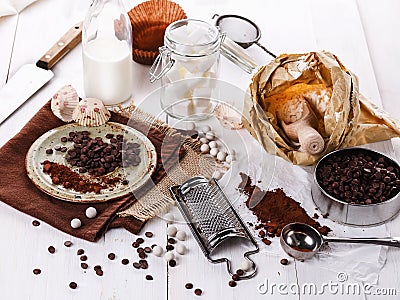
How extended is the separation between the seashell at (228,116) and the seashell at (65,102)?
371mm

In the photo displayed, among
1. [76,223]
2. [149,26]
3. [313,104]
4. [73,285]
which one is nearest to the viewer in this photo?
[73,285]

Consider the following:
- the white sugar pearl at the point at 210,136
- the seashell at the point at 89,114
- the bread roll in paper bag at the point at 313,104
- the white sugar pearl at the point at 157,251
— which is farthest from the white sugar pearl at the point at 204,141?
the white sugar pearl at the point at 157,251

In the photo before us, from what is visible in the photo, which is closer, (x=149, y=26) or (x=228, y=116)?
(x=228, y=116)

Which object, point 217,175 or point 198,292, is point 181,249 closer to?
point 198,292

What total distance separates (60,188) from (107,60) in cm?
39

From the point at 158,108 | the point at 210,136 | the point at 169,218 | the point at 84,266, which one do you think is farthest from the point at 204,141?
the point at 84,266

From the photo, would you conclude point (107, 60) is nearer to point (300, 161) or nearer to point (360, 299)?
point (300, 161)

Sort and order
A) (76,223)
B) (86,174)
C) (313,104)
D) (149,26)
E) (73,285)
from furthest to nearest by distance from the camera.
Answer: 1. (149,26)
2. (313,104)
3. (86,174)
4. (76,223)
5. (73,285)

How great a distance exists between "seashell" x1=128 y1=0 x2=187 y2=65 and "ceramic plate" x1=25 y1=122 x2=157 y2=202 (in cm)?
27

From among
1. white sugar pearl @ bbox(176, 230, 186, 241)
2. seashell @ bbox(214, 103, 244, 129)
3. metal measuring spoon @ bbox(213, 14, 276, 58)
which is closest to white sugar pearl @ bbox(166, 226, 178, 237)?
white sugar pearl @ bbox(176, 230, 186, 241)

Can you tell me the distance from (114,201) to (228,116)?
15.4 inches

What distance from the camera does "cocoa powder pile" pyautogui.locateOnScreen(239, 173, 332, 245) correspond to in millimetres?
1539

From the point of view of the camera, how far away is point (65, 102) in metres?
1.81

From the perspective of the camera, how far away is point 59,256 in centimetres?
148
